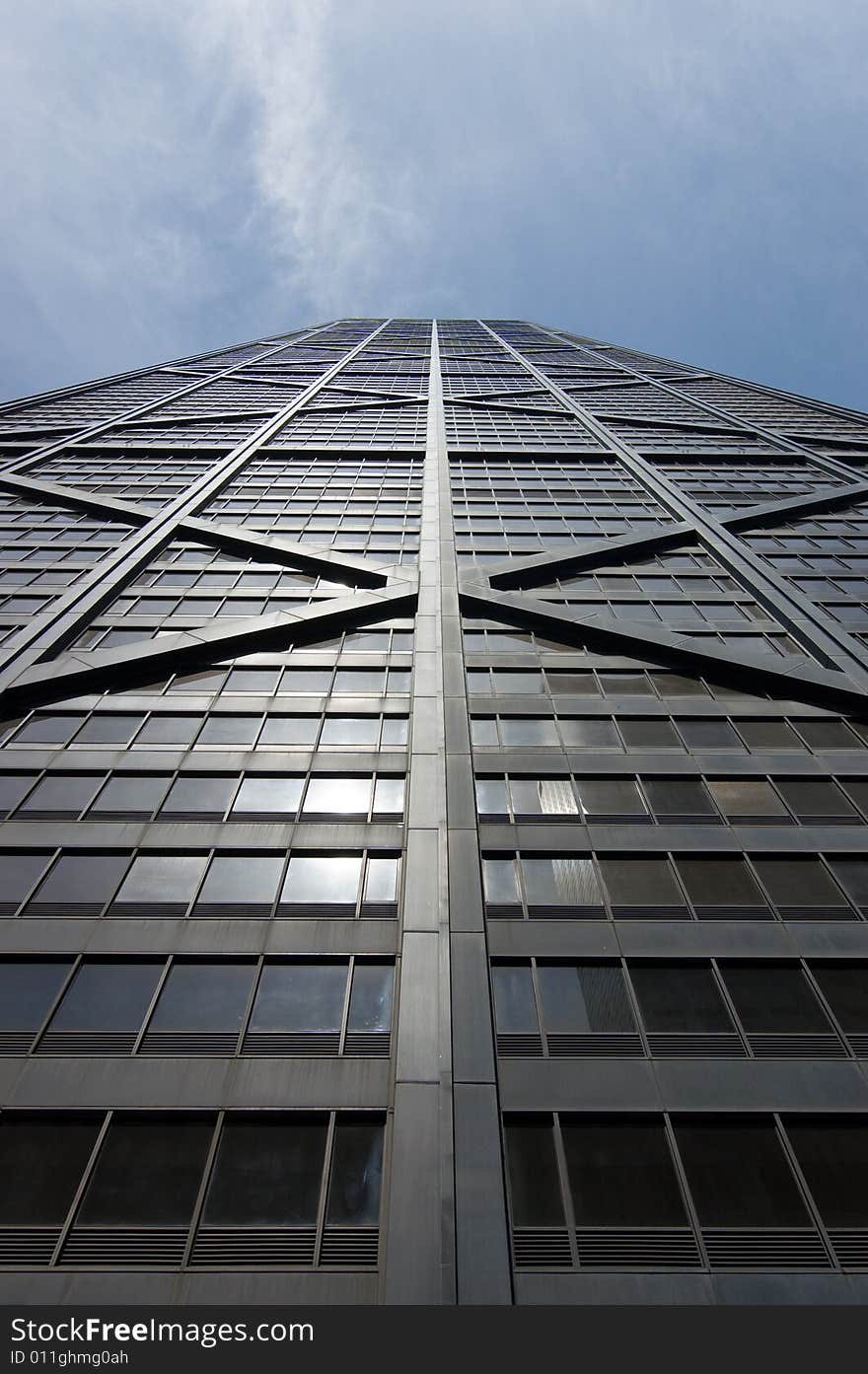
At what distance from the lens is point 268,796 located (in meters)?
18.0

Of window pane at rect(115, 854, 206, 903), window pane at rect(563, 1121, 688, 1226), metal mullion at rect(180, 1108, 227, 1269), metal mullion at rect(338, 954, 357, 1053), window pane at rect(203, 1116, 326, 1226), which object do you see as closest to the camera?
metal mullion at rect(180, 1108, 227, 1269)

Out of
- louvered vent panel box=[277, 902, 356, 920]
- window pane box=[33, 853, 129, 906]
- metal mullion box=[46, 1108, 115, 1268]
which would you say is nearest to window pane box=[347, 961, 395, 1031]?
louvered vent panel box=[277, 902, 356, 920]

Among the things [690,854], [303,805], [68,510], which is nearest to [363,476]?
[68,510]

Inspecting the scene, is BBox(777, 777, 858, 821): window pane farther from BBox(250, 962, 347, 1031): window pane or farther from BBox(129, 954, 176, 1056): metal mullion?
BBox(129, 954, 176, 1056): metal mullion

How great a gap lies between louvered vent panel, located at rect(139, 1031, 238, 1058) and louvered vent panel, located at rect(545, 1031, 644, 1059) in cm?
554

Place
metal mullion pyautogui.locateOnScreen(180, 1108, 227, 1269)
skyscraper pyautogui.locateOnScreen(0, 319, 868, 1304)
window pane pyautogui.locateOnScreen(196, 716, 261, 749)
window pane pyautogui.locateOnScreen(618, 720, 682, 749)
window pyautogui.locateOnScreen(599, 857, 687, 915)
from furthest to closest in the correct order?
1. window pane pyautogui.locateOnScreen(618, 720, 682, 749)
2. window pane pyautogui.locateOnScreen(196, 716, 261, 749)
3. window pyautogui.locateOnScreen(599, 857, 687, 915)
4. skyscraper pyautogui.locateOnScreen(0, 319, 868, 1304)
5. metal mullion pyautogui.locateOnScreen(180, 1108, 227, 1269)

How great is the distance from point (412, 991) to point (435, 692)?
9.97 meters

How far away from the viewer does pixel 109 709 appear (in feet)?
69.7

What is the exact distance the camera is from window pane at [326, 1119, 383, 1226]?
10297mm

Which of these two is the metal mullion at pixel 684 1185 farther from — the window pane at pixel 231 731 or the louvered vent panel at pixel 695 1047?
the window pane at pixel 231 731

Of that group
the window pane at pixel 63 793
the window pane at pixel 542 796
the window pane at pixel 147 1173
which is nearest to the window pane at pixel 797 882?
the window pane at pixel 542 796

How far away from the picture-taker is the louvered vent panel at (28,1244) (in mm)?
9594

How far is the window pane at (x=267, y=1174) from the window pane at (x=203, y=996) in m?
1.82

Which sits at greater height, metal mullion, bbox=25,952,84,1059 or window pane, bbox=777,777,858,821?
window pane, bbox=777,777,858,821
